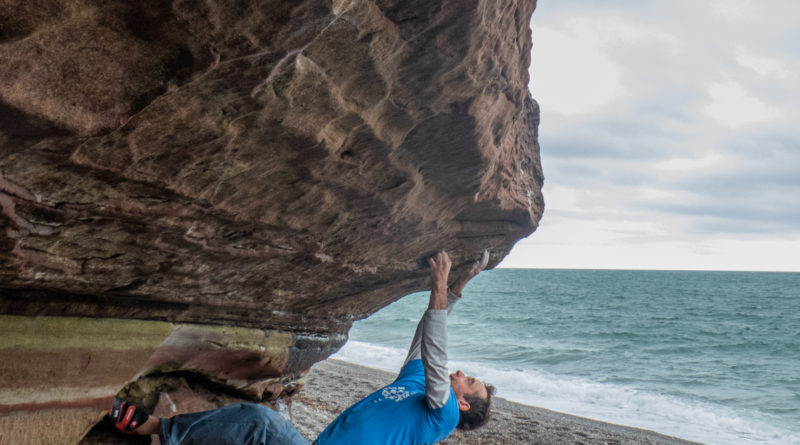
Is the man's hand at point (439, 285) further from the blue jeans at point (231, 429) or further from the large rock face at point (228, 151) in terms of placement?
the blue jeans at point (231, 429)

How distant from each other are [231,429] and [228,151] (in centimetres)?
242

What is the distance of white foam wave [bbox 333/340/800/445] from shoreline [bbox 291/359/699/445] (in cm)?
121

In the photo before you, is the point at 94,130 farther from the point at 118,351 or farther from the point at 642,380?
the point at 642,380

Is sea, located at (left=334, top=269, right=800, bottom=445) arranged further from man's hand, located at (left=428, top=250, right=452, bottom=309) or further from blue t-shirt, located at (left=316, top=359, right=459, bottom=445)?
blue t-shirt, located at (left=316, top=359, right=459, bottom=445)

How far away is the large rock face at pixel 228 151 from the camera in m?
2.08

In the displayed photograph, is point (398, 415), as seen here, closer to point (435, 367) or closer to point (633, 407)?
point (435, 367)

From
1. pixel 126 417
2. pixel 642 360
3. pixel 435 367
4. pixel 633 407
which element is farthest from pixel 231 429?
pixel 642 360

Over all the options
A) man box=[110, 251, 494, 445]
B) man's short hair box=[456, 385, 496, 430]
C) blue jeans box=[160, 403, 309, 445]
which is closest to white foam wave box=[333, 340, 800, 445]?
man's short hair box=[456, 385, 496, 430]

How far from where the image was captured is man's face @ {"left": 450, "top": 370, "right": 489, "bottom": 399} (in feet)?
12.7

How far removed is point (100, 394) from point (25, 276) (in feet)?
4.53

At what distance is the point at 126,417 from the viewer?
4.33 m

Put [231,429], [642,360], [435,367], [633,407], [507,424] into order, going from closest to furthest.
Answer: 1. [435,367]
2. [231,429]
3. [507,424]
4. [633,407]
5. [642,360]

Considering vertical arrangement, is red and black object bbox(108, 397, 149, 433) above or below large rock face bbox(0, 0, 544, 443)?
below

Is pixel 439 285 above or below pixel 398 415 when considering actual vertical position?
above
